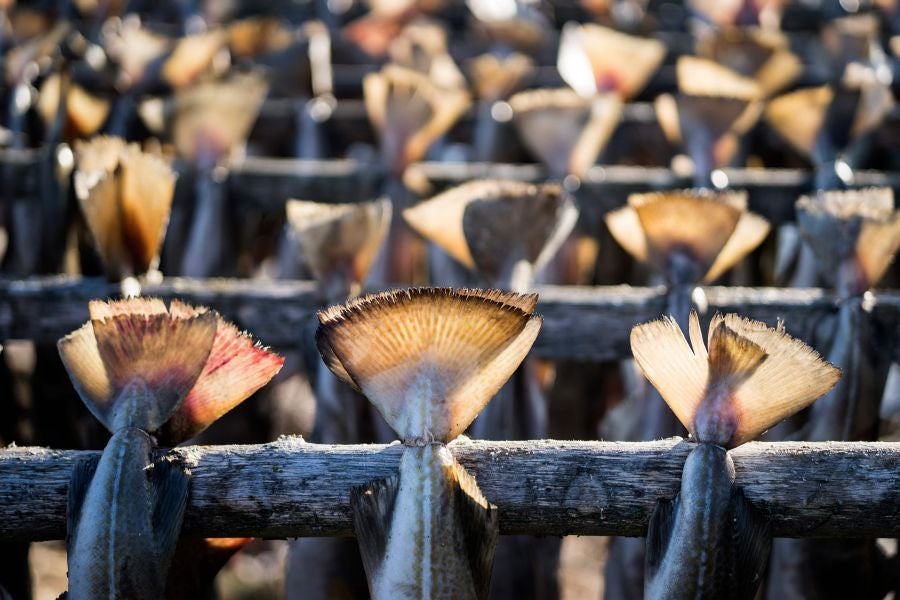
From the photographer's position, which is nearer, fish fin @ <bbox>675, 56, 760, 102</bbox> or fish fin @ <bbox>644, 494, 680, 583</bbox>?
fish fin @ <bbox>644, 494, 680, 583</bbox>

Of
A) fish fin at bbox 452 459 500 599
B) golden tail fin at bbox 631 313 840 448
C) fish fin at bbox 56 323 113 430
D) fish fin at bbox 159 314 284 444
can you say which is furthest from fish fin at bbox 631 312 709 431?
fish fin at bbox 56 323 113 430

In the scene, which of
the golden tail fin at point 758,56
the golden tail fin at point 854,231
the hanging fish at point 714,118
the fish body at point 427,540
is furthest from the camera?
the golden tail fin at point 758,56

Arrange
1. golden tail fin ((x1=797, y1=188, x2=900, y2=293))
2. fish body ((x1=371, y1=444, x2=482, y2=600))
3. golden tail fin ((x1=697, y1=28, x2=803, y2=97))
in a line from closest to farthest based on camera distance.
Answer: fish body ((x1=371, y1=444, x2=482, y2=600)) < golden tail fin ((x1=797, y1=188, x2=900, y2=293)) < golden tail fin ((x1=697, y1=28, x2=803, y2=97))

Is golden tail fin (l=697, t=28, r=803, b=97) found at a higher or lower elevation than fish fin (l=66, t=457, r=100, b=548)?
higher

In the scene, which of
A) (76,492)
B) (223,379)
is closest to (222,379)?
(223,379)

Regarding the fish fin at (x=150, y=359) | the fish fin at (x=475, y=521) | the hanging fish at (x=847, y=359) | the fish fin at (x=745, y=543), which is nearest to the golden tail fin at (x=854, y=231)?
the hanging fish at (x=847, y=359)

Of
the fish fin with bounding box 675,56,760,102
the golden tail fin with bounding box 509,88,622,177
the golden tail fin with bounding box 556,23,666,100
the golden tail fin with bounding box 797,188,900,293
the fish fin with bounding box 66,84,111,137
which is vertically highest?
the golden tail fin with bounding box 556,23,666,100

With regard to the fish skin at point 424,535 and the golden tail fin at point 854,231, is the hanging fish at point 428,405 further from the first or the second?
the golden tail fin at point 854,231

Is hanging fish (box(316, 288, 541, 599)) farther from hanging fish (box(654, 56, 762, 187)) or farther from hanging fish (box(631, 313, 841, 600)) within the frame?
hanging fish (box(654, 56, 762, 187))

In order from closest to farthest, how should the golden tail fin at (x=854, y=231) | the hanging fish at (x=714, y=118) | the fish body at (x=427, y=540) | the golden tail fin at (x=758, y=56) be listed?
the fish body at (x=427, y=540) → the golden tail fin at (x=854, y=231) → the hanging fish at (x=714, y=118) → the golden tail fin at (x=758, y=56)

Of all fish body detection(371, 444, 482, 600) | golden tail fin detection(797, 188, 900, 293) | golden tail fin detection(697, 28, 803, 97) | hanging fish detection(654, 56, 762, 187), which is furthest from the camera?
golden tail fin detection(697, 28, 803, 97)
